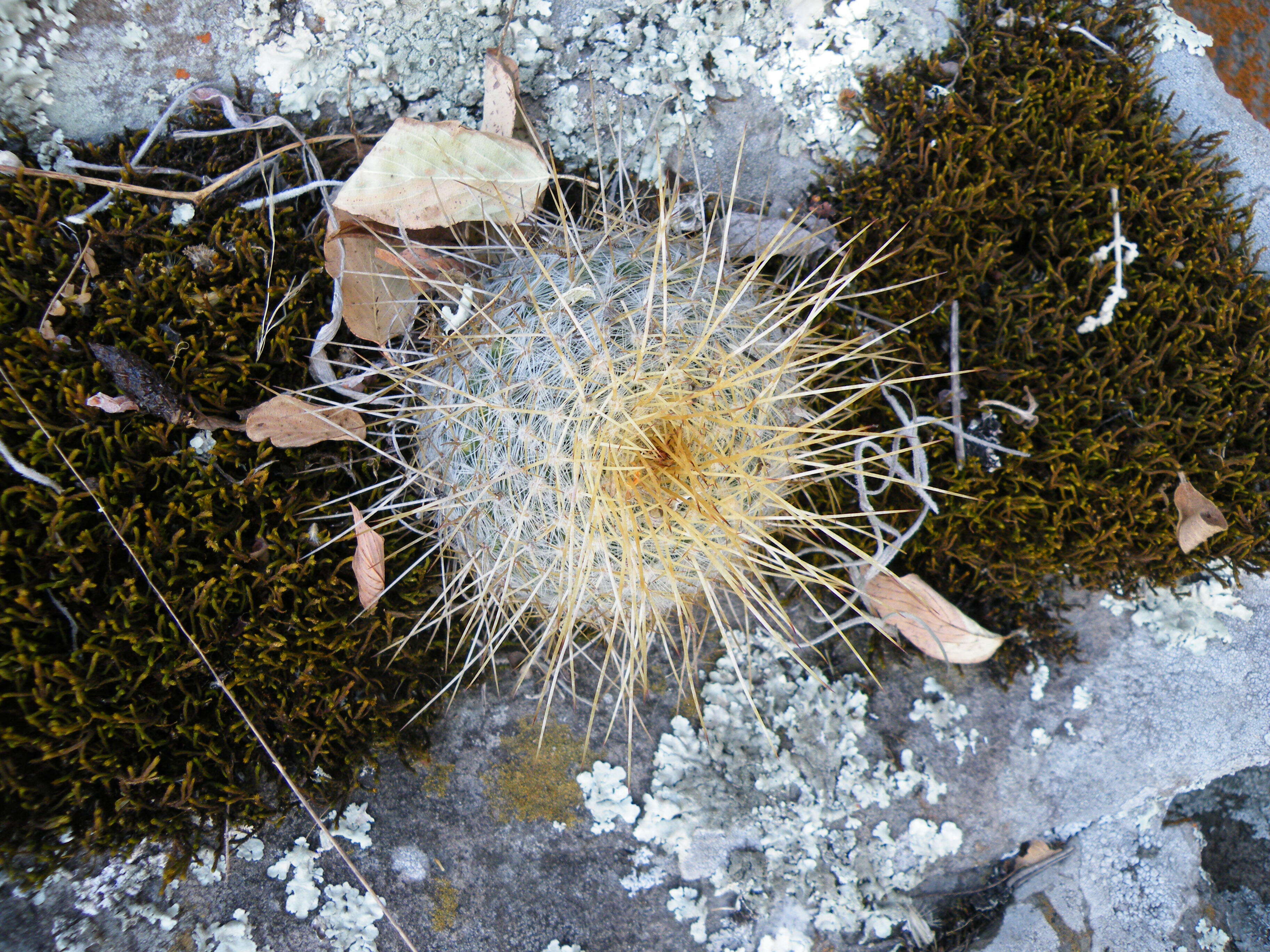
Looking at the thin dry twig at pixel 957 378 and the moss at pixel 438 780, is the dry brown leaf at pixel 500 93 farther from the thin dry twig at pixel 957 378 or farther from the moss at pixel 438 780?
the moss at pixel 438 780

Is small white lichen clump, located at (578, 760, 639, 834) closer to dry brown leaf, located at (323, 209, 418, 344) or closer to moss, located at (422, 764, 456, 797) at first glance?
moss, located at (422, 764, 456, 797)

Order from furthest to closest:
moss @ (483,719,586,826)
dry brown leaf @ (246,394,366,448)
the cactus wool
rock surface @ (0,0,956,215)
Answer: moss @ (483,719,586,826) → rock surface @ (0,0,956,215) → dry brown leaf @ (246,394,366,448) → the cactus wool

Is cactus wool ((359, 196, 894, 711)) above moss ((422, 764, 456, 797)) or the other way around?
above

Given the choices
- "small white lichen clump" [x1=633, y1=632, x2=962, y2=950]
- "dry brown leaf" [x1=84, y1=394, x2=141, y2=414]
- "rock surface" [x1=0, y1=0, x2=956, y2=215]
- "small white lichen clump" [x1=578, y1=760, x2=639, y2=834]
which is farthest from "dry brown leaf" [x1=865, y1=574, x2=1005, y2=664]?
"dry brown leaf" [x1=84, y1=394, x2=141, y2=414]

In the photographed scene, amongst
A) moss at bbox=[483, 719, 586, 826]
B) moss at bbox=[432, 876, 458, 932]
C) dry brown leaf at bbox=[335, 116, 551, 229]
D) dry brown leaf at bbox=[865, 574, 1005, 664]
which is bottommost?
moss at bbox=[432, 876, 458, 932]

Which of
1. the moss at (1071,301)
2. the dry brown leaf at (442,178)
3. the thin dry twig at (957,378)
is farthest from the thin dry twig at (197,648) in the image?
the thin dry twig at (957,378)

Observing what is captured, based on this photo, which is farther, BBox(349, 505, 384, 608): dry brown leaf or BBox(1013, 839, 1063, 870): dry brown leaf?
BBox(1013, 839, 1063, 870): dry brown leaf

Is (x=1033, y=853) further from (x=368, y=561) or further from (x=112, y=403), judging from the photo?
(x=112, y=403)

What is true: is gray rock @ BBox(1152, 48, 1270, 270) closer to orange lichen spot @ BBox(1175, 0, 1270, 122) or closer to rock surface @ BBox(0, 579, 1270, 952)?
orange lichen spot @ BBox(1175, 0, 1270, 122)

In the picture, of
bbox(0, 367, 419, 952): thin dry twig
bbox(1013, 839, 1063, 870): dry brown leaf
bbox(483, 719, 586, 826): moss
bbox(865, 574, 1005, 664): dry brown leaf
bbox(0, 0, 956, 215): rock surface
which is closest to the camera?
bbox(0, 367, 419, 952): thin dry twig
